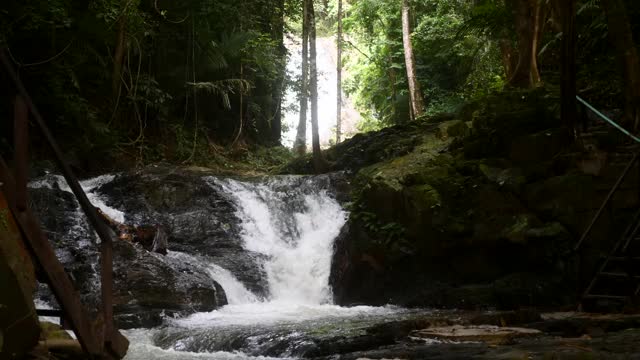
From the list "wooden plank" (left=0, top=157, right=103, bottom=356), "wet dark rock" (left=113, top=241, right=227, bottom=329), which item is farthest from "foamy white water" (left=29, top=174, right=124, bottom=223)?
"wooden plank" (left=0, top=157, right=103, bottom=356)

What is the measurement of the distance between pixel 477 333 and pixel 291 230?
8.27m

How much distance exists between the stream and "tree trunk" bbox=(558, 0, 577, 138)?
3806 millimetres

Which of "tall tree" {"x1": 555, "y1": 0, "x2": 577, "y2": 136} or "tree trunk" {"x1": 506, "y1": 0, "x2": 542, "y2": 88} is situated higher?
"tree trunk" {"x1": 506, "y1": 0, "x2": 542, "y2": 88}

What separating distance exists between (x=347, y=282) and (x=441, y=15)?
1307cm

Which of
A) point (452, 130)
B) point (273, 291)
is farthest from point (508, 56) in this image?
point (273, 291)

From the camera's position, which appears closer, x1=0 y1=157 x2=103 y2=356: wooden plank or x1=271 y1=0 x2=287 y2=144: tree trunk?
x1=0 y1=157 x2=103 y2=356: wooden plank

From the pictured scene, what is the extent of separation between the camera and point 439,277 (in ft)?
34.1

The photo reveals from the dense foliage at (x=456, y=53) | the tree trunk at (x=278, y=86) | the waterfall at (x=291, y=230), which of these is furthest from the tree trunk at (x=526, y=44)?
the tree trunk at (x=278, y=86)

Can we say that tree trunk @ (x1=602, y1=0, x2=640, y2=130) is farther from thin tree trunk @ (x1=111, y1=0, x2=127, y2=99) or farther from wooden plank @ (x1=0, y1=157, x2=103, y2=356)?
thin tree trunk @ (x1=111, y1=0, x2=127, y2=99)

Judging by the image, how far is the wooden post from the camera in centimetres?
388

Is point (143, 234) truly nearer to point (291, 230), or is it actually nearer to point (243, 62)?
point (291, 230)

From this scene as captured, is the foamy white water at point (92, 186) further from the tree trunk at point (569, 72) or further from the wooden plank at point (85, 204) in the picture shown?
the tree trunk at point (569, 72)

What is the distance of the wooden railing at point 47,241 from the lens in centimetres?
387

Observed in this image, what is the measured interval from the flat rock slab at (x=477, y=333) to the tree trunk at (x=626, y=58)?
436 cm
